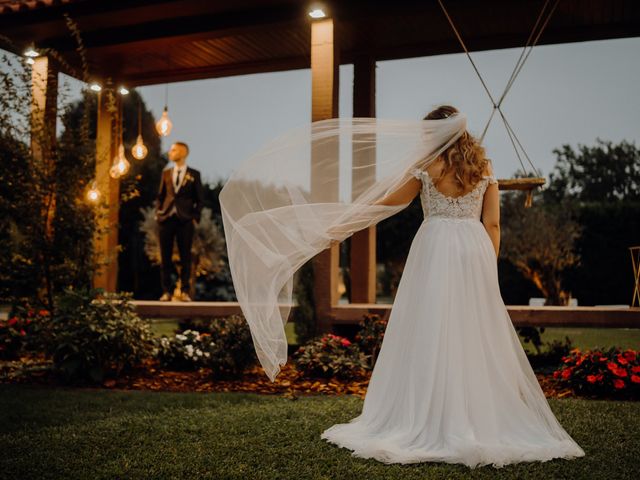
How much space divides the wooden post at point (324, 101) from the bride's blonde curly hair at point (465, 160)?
3.55 m

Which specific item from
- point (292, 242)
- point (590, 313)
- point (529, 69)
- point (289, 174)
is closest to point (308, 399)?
point (292, 242)

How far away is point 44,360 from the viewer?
304 inches

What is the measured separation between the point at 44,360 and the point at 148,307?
1543 millimetres

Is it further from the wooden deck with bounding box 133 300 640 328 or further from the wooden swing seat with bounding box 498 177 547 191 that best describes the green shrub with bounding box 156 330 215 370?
the wooden swing seat with bounding box 498 177 547 191

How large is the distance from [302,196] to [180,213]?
197 inches

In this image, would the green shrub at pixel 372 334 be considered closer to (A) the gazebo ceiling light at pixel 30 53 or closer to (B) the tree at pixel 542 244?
(B) the tree at pixel 542 244

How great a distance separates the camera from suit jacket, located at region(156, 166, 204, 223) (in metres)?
9.12

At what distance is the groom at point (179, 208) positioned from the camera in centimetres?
911

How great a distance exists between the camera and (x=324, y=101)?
7.59 metres

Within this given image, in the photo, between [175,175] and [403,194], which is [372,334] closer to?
[403,194]

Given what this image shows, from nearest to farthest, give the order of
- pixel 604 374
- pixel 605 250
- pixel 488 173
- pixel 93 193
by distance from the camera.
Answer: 1. pixel 488 173
2. pixel 604 374
3. pixel 93 193
4. pixel 605 250

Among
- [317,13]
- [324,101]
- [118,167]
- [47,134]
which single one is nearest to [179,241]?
[118,167]

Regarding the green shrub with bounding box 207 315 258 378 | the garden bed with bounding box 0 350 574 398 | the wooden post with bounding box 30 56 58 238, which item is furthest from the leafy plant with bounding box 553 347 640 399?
the wooden post with bounding box 30 56 58 238

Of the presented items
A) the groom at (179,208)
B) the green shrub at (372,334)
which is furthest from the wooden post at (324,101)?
the groom at (179,208)
